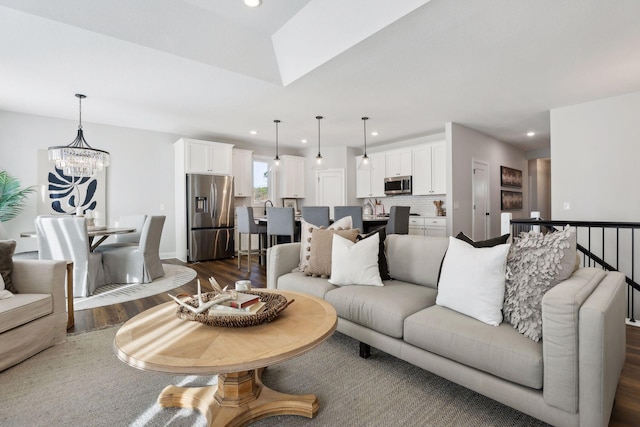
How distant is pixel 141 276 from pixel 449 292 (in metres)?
3.94

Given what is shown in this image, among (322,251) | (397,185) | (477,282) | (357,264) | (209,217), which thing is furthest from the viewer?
(397,185)

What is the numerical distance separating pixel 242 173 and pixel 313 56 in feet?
13.4

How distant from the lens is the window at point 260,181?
7367 millimetres

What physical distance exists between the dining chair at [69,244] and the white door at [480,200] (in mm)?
6303

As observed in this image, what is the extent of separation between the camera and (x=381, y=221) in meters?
5.12

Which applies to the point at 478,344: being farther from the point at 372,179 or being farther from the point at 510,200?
the point at 510,200

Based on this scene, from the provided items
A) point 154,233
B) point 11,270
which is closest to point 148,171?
point 154,233

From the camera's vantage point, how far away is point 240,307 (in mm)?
1547

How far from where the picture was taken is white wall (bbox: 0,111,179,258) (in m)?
4.83

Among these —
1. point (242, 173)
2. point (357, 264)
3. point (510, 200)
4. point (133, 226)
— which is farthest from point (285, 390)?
point (510, 200)

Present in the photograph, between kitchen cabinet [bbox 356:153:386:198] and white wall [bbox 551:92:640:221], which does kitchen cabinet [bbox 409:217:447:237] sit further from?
white wall [bbox 551:92:640:221]

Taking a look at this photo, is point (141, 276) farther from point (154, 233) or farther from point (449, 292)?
point (449, 292)

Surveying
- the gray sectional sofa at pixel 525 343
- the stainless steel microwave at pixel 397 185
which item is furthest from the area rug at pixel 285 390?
the stainless steel microwave at pixel 397 185

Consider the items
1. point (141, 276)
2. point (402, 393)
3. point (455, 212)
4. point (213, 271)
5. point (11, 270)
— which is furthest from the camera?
point (455, 212)
